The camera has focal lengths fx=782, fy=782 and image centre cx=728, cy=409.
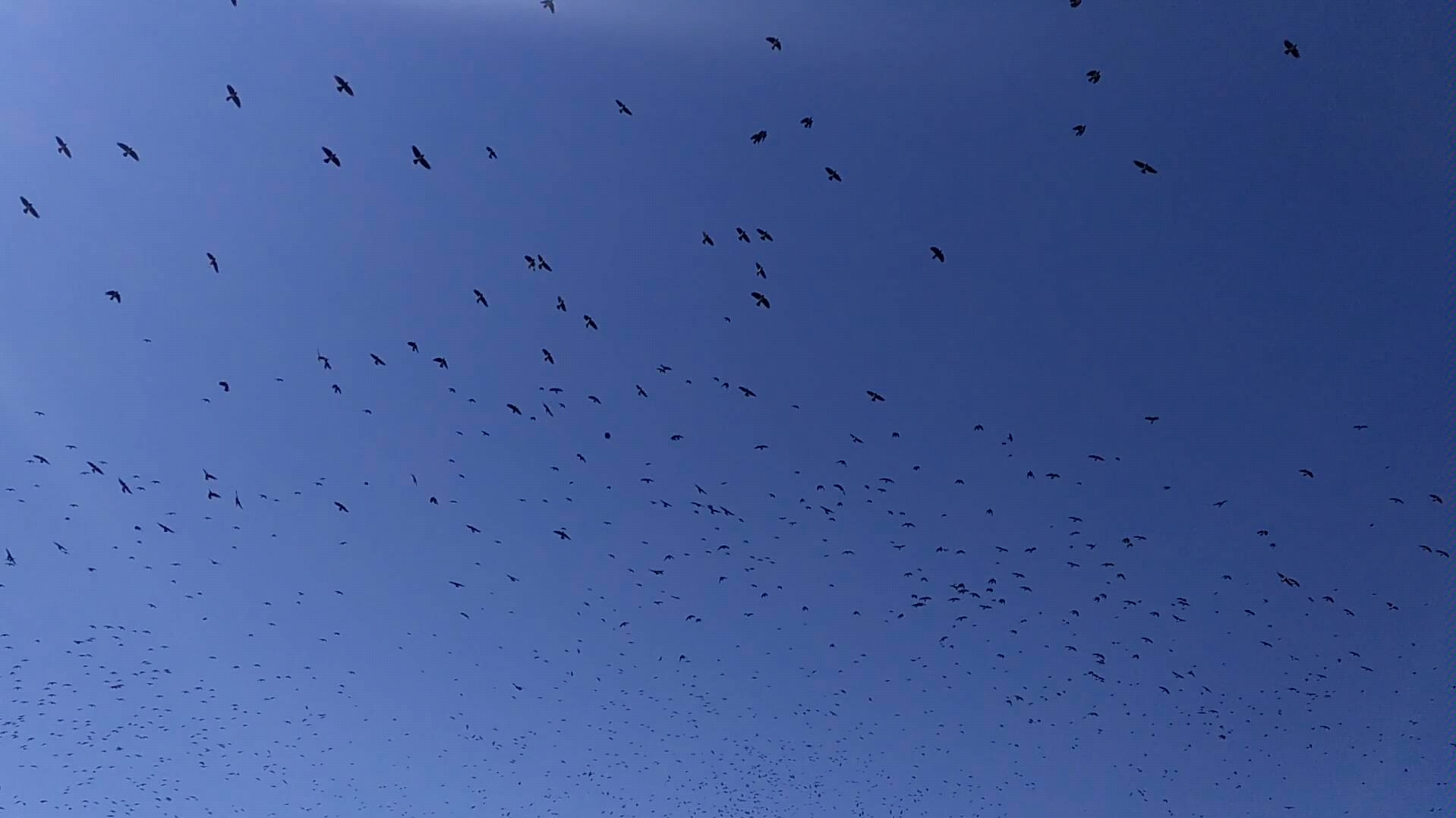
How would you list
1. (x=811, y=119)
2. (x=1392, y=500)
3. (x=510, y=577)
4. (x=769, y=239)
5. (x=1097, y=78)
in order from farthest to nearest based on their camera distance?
(x=510, y=577)
(x=1392, y=500)
(x=769, y=239)
(x=811, y=119)
(x=1097, y=78)

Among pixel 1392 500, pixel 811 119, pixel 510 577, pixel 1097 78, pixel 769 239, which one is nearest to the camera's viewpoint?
pixel 1097 78

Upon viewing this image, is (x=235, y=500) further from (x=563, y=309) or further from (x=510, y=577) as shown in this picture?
(x=563, y=309)

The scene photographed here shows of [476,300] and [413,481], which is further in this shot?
[413,481]

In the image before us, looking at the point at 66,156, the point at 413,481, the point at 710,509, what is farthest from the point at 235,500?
the point at 710,509

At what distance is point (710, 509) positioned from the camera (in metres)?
22.0

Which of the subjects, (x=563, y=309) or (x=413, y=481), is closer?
(x=563, y=309)

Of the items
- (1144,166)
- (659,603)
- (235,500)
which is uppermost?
(1144,166)

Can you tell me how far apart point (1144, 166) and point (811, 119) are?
695 cm

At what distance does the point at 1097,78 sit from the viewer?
15.2 metres

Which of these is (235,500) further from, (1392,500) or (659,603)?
(1392,500)

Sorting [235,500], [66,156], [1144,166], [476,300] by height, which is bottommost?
[235,500]

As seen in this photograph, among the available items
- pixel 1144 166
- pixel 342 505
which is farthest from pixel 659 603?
pixel 1144 166

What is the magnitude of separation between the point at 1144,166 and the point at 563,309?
1311cm

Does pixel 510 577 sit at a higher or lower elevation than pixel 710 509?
lower
